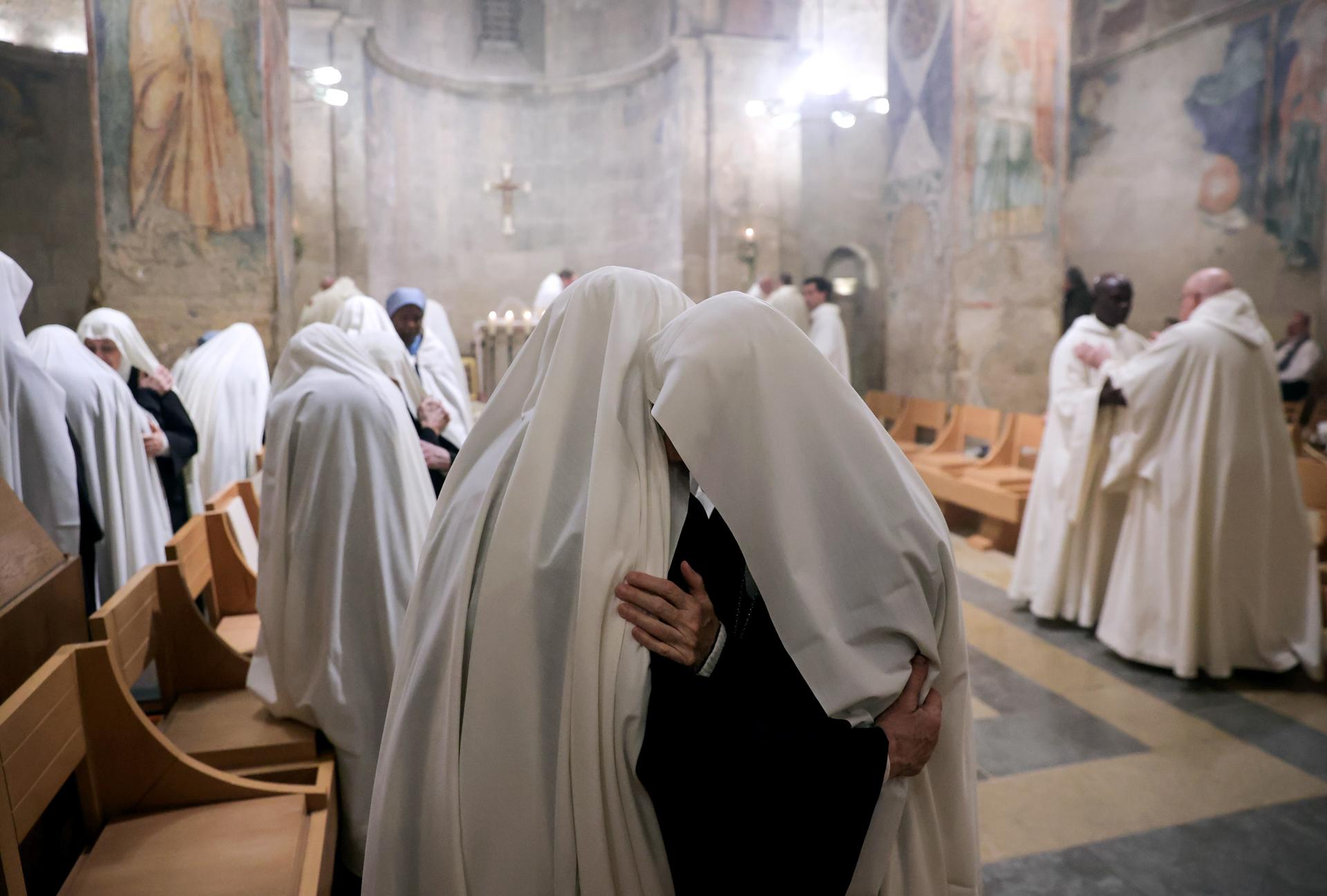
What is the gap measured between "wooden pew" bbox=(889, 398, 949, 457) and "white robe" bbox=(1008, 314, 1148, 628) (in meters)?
3.30

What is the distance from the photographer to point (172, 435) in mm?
4898

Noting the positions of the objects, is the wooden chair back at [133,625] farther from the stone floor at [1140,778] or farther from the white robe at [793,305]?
the white robe at [793,305]

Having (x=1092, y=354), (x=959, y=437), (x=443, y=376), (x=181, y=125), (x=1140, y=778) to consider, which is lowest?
(x=1140, y=778)

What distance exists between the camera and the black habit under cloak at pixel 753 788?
140 cm

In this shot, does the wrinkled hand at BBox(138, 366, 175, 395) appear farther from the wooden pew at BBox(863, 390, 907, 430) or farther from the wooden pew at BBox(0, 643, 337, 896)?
the wooden pew at BBox(863, 390, 907, 430)

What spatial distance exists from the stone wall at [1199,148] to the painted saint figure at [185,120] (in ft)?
28.4

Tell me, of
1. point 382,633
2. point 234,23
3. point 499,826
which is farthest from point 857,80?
point 499,826

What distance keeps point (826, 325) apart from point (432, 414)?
6.95 metres

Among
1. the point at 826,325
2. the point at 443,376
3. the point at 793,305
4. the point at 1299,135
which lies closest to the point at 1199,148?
the point at 1299,135

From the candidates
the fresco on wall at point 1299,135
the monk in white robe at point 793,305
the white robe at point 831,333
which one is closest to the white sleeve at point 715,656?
the white robe at point 831,333

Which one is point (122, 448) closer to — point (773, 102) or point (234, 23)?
point (234, 23)

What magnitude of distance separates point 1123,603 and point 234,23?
7373 mm

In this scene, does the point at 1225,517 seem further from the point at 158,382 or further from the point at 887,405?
the point at 887,405

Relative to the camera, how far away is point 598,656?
1438 mm
